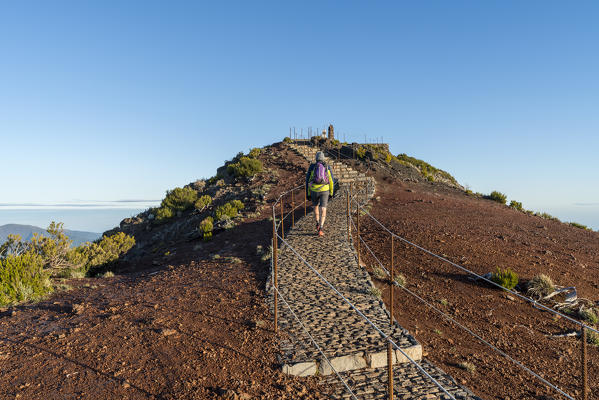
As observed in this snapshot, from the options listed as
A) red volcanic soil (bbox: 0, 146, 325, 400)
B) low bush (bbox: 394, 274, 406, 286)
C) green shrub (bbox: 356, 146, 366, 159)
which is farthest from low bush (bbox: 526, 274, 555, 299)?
green shrub (bbox: 356, 146, 366, 159)

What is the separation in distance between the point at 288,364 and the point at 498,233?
40.3ft

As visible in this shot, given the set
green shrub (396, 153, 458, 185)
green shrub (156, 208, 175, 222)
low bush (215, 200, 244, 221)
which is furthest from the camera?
green shrub (396, 153, 458, 185)

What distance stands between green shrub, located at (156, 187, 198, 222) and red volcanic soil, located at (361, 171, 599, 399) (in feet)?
44.3

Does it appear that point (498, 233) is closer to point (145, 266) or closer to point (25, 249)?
point (145, 266)

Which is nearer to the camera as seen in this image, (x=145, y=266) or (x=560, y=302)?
(x=560, y=302)

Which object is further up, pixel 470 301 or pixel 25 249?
pixel 25 249

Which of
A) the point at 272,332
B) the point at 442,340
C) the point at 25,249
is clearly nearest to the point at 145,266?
the point at 25,249

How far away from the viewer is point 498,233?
14250 millimetres

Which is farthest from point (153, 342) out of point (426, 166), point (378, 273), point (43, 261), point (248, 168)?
point (426, 166)

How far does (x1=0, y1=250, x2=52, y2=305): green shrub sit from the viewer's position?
8.86m

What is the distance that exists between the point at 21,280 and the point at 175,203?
51.4ft

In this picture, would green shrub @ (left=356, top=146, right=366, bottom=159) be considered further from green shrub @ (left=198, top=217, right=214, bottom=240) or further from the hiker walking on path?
the hiker walking on path

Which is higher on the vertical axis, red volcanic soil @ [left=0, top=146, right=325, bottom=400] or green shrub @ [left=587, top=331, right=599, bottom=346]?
red volcanic soil @ [left=0, top=146, right=325, bottom=400]

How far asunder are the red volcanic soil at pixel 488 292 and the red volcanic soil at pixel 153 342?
3042mm
